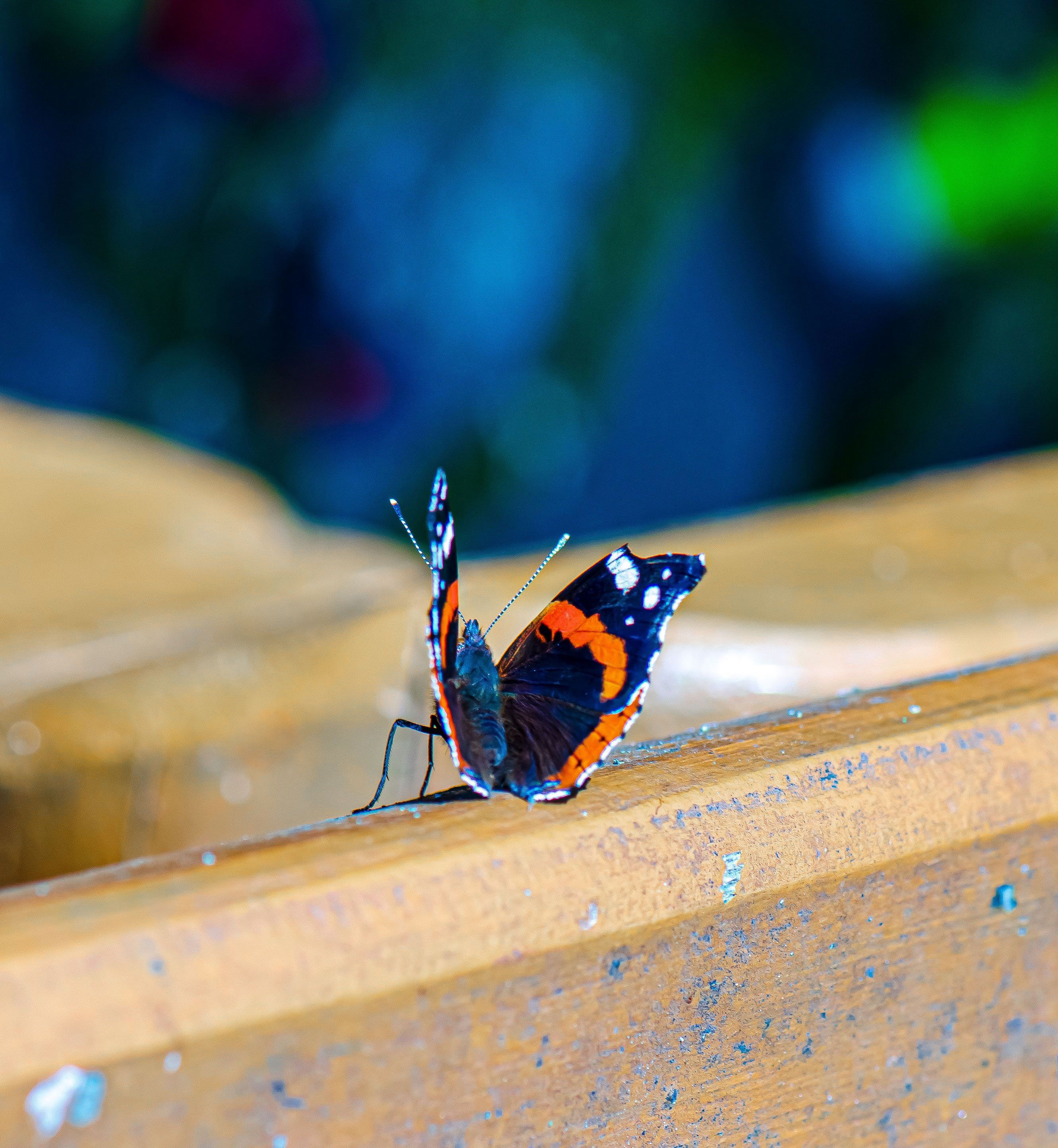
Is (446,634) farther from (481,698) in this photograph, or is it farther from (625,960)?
(625,960)

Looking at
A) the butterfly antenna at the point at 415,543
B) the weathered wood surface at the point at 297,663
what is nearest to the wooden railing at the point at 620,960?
the butterfly antenna at the point at 415,543

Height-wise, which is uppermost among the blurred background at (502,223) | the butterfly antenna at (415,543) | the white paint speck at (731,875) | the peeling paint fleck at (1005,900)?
the blurred background at (502,223)

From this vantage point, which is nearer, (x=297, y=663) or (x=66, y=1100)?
(x=66, y=1100)

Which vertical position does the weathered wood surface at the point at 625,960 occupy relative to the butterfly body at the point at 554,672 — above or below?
below

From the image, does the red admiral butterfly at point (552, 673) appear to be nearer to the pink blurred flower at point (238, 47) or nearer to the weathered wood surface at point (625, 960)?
the weathered wood surface at point (625, 960)

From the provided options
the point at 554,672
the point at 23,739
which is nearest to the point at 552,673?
the point at 554,672

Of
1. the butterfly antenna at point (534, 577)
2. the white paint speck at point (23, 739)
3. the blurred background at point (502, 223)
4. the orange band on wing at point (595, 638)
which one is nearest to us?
the orange band on wing at point (595, 638)
